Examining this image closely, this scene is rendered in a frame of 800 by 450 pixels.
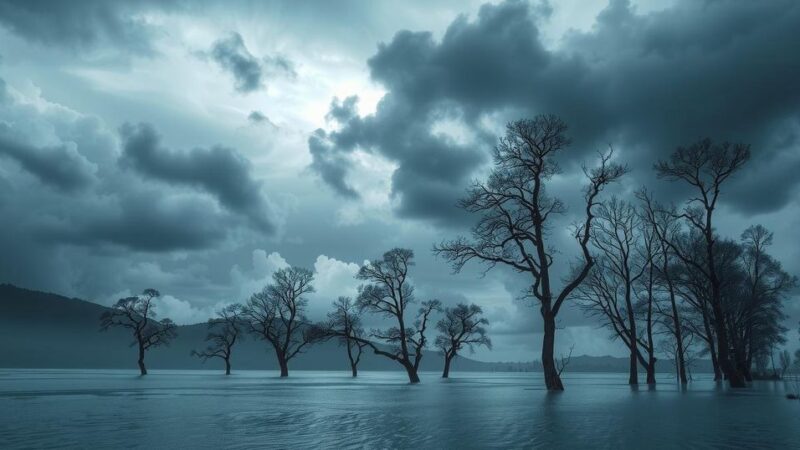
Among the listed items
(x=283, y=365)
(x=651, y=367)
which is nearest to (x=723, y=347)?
(x=651, y=367)

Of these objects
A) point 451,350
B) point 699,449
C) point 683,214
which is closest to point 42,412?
point 699,449

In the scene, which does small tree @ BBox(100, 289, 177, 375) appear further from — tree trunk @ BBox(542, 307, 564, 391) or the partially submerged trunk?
tree trunk @ BBox(542, 307, 564, 391)

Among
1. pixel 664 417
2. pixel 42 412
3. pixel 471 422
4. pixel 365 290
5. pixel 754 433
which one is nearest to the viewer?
pixel 754 433

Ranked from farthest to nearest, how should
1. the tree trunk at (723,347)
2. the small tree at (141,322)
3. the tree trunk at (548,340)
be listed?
the small tree at (141,322) < the tree trunk at (723,347) < the tree trunk at (548,340)

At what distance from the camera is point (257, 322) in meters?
67.5

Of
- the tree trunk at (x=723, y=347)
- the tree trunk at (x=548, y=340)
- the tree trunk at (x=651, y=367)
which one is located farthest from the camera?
the tree trunk at (x=651, y=367)

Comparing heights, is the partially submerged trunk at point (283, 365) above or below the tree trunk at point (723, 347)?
below

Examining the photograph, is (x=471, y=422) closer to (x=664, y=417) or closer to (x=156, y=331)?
(x=664, y=417)

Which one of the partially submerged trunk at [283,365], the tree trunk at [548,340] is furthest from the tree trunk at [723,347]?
the partially submerged trunk at [283,365]

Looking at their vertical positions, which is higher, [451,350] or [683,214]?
[683,214]

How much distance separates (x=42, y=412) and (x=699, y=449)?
51.8 ft

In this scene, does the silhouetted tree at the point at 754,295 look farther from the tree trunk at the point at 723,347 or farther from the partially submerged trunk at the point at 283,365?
the partially submerged trunk at the point at 283,365

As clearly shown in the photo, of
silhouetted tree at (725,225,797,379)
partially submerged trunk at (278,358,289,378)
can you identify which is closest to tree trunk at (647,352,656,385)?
silhouetted tree at (725,225,797,379)

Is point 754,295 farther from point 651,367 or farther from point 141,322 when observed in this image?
point 141,322
